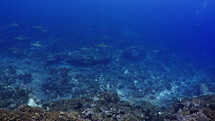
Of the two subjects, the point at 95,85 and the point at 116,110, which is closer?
the point at 116,110

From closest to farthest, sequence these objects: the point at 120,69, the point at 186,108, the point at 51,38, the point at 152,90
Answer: the point at 186,108
the point at 152,90
the point at 120,69
the point at 51,38

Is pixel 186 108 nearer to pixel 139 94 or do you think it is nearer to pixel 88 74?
pixel 139 94

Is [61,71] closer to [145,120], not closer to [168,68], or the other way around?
[145,120]

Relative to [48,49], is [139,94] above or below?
below

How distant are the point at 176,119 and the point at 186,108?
1.34m

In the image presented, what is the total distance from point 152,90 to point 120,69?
5281 mm

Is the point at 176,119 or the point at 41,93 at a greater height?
the point at 176,119

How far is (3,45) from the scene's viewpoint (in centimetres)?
2794

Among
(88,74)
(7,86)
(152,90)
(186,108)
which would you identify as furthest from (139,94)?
(7,86)

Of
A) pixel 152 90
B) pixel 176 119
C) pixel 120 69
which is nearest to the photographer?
pixel 176 119

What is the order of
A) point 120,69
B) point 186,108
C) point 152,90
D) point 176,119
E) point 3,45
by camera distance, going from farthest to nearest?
point 3,45, point 120,69, point 152,90, point 186,108, point 176,119

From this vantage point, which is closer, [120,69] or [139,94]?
[139,94]

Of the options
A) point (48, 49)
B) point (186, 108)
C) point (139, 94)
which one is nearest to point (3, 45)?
point (48, 49)

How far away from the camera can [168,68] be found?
28750mm
